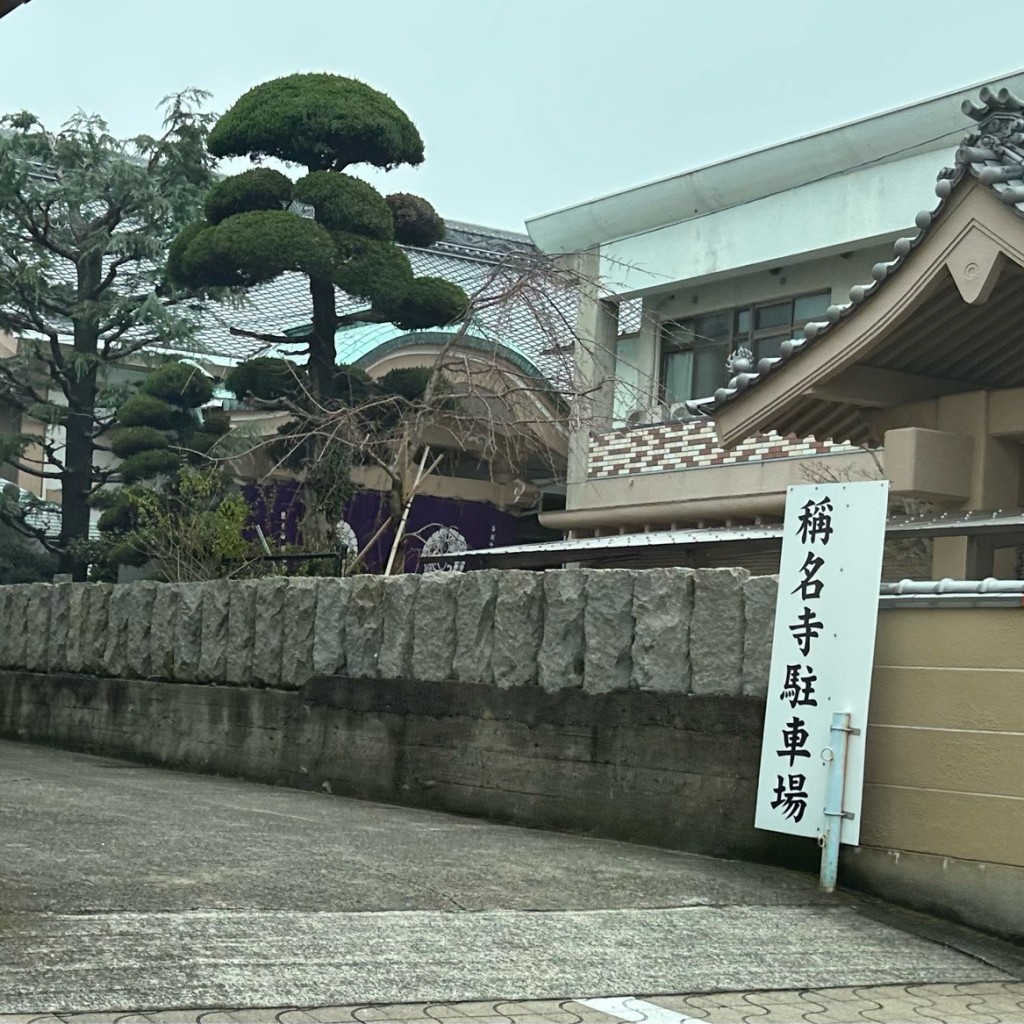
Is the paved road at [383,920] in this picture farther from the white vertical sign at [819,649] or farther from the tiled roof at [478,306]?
the tiled roof at [478,306]

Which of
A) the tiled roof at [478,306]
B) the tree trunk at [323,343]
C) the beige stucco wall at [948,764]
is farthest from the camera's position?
the tree trunk at [323,343]

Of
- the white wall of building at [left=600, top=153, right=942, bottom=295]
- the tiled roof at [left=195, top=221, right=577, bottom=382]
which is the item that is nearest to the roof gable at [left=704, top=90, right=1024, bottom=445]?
the tiled roof at [left=195, top=221, right=577, bottom=382]

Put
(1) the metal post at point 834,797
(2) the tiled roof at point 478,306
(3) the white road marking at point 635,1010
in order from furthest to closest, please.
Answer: (2) the tiled roof at point 478,306, (1) the metal post at point 834,797, (3) the white road marking at point 635,1010

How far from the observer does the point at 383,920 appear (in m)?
5.93

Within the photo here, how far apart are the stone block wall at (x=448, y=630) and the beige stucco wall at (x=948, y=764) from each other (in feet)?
2.68

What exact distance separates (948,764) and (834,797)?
1.82ft

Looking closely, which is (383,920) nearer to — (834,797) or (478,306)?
(834,797)

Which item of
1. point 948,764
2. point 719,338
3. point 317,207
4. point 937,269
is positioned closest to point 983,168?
point 937,269

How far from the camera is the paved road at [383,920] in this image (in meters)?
5.03

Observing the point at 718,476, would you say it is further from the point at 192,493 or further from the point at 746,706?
the point at 746,706

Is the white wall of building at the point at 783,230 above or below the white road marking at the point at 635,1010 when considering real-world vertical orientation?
above

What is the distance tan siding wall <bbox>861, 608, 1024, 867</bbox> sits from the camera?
22.2ft

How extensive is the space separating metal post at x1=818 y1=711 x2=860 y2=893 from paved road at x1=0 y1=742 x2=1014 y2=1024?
5.6 inches

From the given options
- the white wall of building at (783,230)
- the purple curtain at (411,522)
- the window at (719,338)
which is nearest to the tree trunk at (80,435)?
the purple curtain at (411,522)
